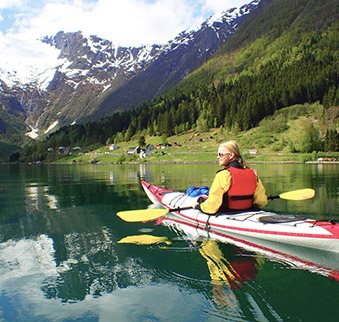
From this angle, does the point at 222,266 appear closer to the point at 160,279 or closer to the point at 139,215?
the point at 160,279

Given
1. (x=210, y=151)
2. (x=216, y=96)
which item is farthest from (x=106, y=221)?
(x=216, y=96)

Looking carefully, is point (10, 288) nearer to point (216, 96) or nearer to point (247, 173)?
point (247, 173)

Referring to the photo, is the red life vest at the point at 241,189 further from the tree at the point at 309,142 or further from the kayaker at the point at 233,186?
the tree at the point at 309,142

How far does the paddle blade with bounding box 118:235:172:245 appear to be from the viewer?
1227cm

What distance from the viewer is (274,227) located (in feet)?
34.4

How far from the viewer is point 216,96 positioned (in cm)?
17038

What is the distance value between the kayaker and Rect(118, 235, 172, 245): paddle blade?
2.18 meters

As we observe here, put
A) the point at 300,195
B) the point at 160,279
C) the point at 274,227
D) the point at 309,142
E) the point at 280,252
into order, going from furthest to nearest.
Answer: the point at 309,142
the point at 300,195
the point at 274,227
the point at 280,252
the point at 160,279

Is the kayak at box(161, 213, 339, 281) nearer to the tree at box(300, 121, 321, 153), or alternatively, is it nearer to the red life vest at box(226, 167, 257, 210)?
the red life vest at box(226, 167, 257, 210)

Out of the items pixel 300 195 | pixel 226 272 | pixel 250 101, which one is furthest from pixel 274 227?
pixel 250 101

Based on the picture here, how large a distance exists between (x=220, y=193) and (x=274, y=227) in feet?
7.00

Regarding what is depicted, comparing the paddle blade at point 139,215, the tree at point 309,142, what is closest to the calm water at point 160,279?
the paddle blade at point 139,215

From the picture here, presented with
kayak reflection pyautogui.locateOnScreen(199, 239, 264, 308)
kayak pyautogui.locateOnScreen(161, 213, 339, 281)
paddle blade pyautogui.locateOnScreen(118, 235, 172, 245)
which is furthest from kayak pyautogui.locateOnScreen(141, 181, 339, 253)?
paddle blade pyautogui.locateOnScreen(118, 235, 172, 245)

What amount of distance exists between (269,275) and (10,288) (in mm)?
7220
